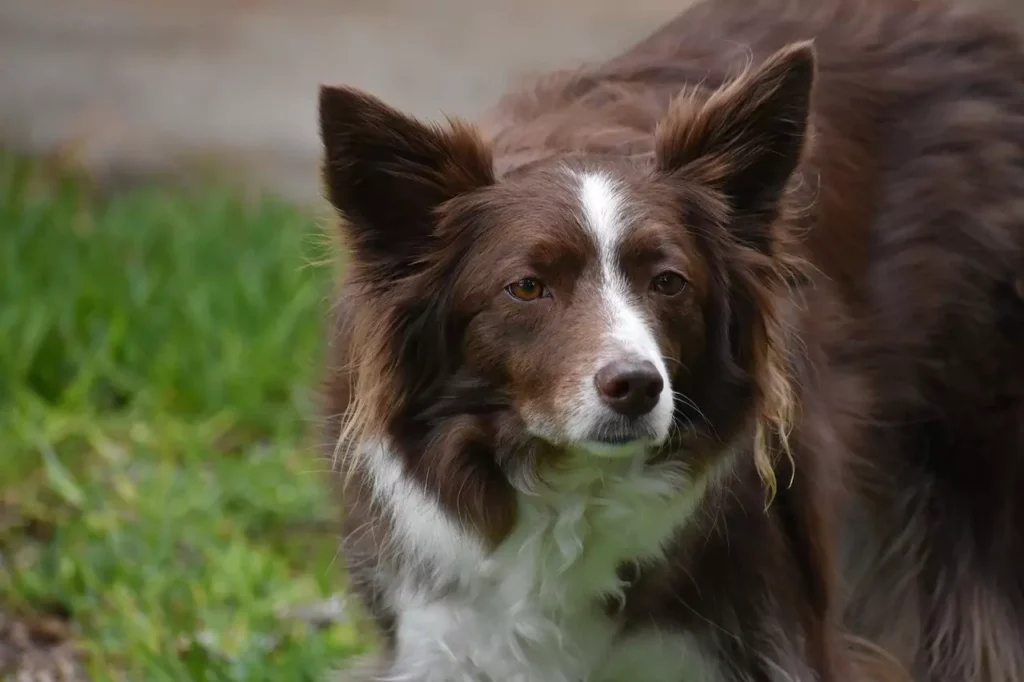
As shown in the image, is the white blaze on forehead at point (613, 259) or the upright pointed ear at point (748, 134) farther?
the upright pointed ear at point (748, 134)

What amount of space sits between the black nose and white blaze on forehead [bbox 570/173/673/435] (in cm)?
2

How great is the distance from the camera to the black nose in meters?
2.79

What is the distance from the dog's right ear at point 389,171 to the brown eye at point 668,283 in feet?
1.44

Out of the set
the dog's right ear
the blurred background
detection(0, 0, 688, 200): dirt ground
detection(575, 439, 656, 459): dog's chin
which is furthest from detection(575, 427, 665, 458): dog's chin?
detection(0, 0, 688, 200): dirt ground

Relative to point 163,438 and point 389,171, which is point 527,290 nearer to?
point 389,171

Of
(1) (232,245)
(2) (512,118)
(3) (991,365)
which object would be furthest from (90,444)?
(3) (991,365)

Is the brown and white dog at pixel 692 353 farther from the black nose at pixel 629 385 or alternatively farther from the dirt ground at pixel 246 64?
the dirt ground at pixel 246 64

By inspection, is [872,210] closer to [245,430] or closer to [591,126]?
[591,126]

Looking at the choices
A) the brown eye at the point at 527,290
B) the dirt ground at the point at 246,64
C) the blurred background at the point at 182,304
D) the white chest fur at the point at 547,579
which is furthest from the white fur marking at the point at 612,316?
the dirt ground at the point at 246,64

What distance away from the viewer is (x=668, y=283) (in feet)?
9.95

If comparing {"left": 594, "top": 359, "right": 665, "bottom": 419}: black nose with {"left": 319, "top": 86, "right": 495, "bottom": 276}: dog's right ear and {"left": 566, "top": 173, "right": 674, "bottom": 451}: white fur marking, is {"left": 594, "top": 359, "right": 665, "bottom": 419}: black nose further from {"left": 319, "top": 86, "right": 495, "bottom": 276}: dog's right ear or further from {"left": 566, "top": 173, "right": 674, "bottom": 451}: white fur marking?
{"left": 319, "top": 86, "right": 495, "bottom": 276}: dog's right ear

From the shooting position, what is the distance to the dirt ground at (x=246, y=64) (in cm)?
848

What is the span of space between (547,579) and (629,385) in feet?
2.08

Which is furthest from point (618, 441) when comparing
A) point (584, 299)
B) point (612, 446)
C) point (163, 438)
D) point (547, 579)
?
point (163, 438)
